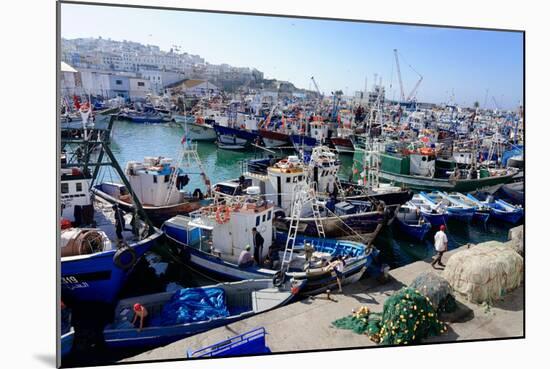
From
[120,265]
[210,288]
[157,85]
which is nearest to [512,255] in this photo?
[210,288]

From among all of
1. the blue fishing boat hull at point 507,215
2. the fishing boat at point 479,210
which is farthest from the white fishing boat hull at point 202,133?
the blue fishing boat hull at point 507,215

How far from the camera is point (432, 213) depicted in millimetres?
10461

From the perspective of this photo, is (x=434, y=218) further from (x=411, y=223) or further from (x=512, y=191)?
(x=512, y=191)

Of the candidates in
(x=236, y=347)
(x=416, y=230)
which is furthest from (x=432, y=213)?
(x=236, y=347)

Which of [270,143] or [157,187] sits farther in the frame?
[270,143]

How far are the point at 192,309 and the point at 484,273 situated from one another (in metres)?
3.81

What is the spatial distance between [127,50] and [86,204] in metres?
2.39

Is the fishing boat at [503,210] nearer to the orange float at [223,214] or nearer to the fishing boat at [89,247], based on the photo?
the orange float at [223,214]

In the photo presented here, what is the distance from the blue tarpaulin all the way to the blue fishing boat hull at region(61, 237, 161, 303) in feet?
2.79

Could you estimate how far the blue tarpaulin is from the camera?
525 centimetres

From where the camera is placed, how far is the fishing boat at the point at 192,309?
201 inches

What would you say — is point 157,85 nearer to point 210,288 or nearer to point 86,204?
point 86,204

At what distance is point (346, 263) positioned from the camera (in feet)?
20.8

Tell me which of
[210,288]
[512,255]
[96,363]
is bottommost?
[96,363]
